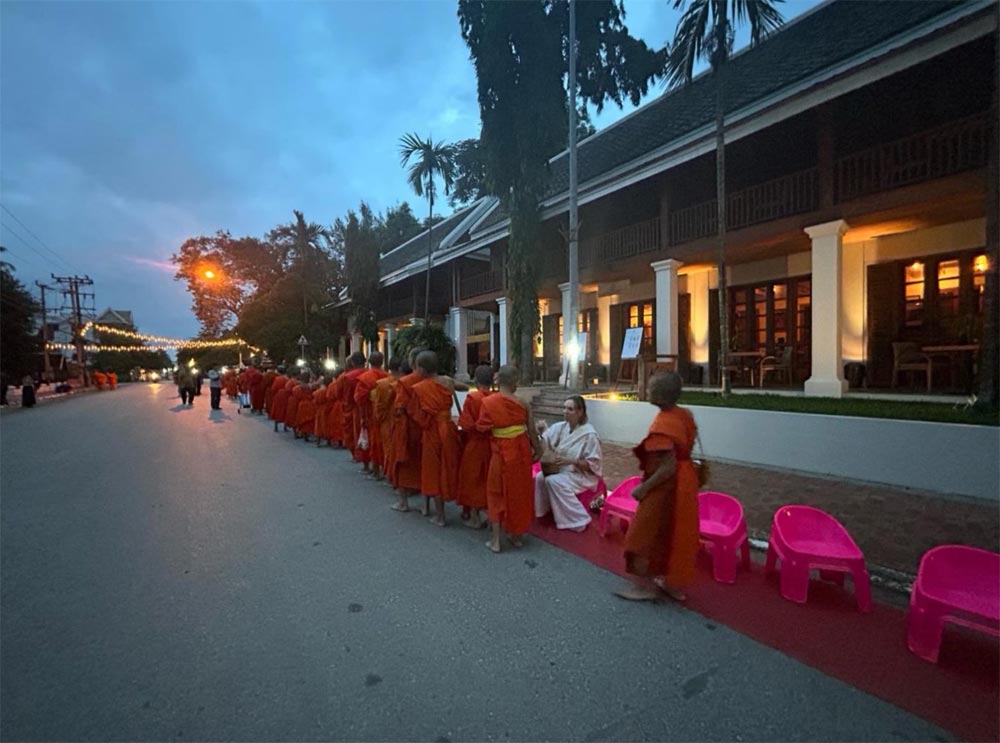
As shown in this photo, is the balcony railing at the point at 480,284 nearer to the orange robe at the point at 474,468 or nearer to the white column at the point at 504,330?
the white column at the point at 504,330

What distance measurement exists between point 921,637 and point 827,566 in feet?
1.94

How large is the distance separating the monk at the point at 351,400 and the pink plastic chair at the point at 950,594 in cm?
668

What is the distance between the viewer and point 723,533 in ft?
11.8

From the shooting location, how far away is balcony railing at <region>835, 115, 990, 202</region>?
7113 millimetres

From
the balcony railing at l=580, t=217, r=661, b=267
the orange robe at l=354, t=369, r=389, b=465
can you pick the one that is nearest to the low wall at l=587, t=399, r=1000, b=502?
the orange robe at l=354, t=369, r=389, b=465

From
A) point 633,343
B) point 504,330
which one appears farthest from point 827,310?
point 504,330

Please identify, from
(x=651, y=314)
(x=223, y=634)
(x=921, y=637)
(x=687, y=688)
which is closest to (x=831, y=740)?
(x=687, y=688)

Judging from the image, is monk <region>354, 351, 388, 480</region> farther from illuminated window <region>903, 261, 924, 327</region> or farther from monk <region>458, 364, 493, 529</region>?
illuminated window <region>903, 261, 924, 327</region>

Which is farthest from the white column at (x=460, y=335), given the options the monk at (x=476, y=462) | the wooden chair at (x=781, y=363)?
the monk at (x=476, y=462)

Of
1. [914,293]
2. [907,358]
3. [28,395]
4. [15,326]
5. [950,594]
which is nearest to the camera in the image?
[950,594]

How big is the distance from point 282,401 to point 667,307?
982cm

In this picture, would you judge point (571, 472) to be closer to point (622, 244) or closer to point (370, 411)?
point (370, 411)

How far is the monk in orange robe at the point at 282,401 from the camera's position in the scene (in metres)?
11.8

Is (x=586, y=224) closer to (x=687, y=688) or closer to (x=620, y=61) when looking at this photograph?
(x=620, y=61)
